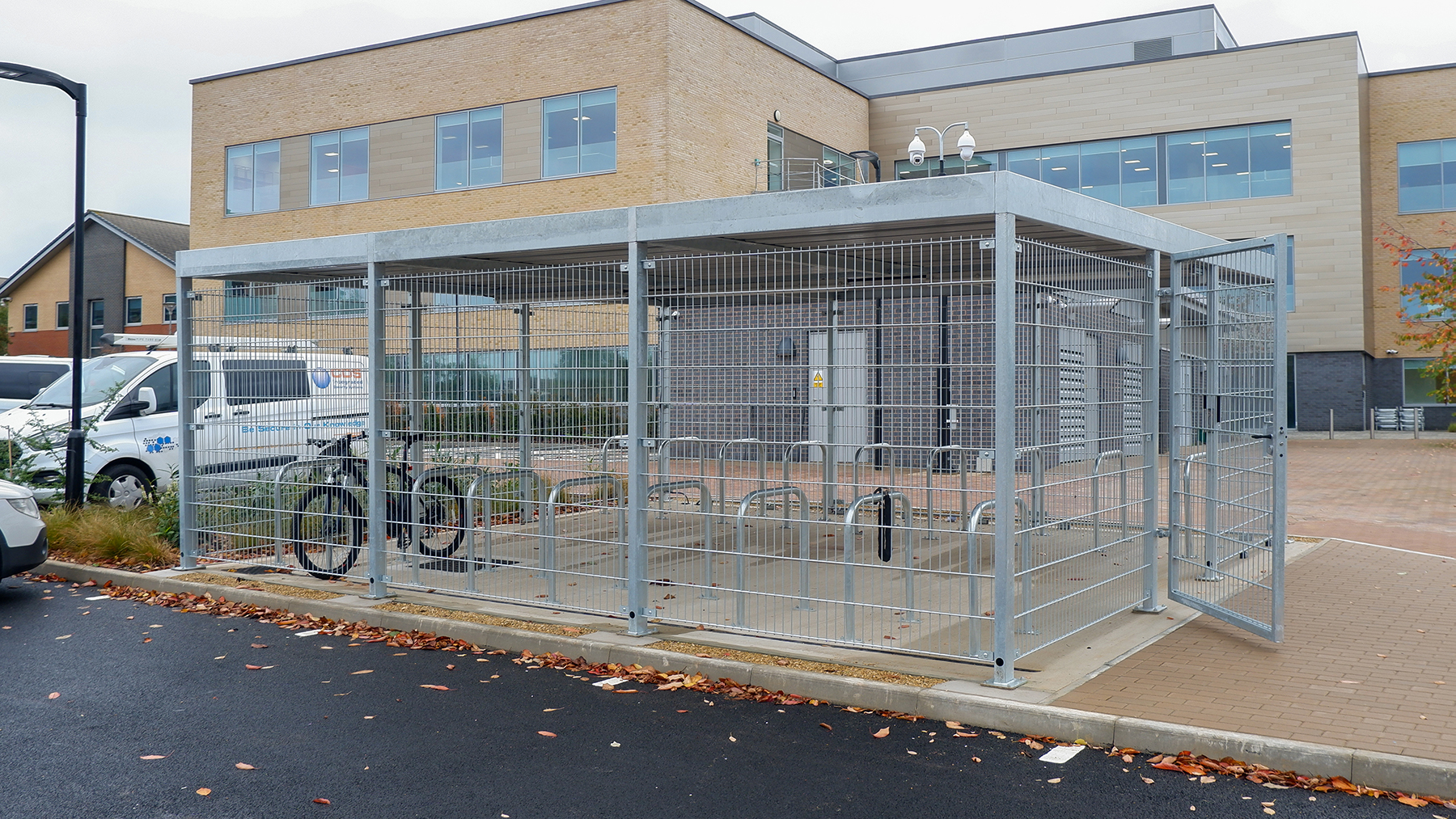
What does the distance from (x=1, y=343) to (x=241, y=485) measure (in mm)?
45876

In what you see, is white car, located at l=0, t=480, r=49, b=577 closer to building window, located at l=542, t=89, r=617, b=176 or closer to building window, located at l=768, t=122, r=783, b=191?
building window, located at l=542, t=89, r=617, b=176

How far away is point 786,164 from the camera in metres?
27.3

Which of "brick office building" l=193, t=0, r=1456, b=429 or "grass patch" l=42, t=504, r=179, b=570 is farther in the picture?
"brick office building" l=193, t=0, r=1456, b=429

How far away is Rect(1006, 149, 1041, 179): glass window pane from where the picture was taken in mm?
31422

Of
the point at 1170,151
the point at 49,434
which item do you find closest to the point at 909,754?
the point at 49,434

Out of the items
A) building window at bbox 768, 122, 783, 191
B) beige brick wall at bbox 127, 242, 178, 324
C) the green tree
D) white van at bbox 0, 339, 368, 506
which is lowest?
white van at bbox 0, 339, 368, 506

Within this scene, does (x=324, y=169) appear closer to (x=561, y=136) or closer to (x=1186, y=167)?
(x=561, y=136)

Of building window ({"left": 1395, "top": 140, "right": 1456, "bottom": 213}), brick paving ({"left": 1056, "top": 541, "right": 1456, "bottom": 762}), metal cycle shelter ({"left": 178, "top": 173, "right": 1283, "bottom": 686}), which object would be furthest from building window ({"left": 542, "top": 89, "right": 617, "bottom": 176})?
building window ({"left": 1395, "top": 140, "right": 1456, "bottom": 213})

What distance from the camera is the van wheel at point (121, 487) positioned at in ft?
41.4

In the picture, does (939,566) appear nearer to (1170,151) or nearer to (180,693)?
(180,693)

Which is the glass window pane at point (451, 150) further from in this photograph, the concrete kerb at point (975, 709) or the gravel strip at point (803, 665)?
the gravel strip at point (803, 665)

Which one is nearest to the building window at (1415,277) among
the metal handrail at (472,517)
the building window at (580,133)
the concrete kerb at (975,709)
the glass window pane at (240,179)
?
the building window at (580,133)

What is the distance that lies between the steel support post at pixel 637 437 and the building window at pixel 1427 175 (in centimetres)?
3249

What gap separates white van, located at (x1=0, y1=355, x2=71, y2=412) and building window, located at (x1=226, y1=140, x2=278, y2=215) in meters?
12.9
